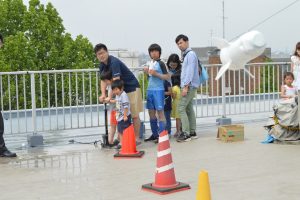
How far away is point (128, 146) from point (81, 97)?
10.3 feet

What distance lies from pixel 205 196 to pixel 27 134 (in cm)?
529

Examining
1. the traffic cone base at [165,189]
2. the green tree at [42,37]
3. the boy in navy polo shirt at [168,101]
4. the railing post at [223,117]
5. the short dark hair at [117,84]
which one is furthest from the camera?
the green tree at [42,37]

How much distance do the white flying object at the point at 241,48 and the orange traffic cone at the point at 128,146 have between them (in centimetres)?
167

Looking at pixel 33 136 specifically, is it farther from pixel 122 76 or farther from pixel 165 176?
pixel 165 176

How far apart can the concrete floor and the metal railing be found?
3.84 ft

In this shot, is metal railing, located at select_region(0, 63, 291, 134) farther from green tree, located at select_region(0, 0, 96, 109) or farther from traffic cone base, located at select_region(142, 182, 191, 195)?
green tree, located at select_region(0, 0, 96, 109)

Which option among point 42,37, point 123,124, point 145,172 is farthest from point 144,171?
point 42,37

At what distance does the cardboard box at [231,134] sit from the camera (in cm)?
840

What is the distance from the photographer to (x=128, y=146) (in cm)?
730

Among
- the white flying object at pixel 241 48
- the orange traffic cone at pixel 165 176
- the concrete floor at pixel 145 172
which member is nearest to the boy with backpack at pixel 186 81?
the concrete floor at pixel 145 172

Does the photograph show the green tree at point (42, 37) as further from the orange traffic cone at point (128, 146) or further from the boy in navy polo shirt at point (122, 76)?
the orange traffic cone at point (128, 146)

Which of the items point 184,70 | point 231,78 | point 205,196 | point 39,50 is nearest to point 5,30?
point 39,50

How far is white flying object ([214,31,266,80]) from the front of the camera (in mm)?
6570

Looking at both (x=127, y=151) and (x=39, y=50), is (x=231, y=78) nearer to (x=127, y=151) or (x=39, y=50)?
(x=127, y=151)
